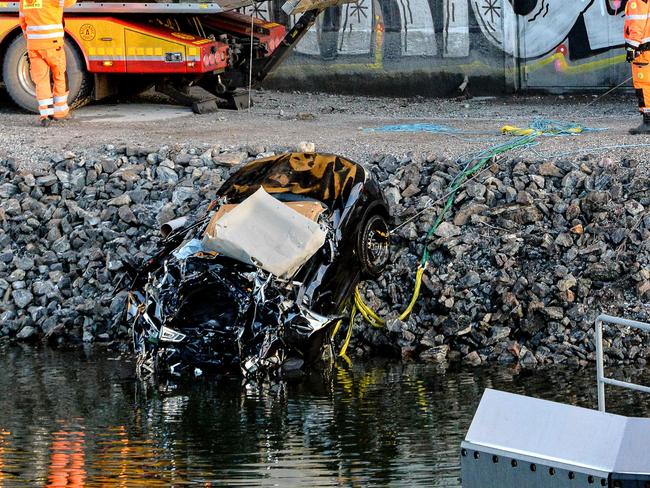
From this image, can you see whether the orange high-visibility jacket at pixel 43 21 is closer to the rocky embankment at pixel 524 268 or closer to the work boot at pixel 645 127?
→ the rocky embankment at pixel 524 268

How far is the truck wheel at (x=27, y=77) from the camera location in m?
15.7

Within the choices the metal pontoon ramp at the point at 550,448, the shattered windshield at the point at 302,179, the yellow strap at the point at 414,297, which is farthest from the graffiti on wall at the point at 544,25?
the metal pontoon ramp at the point at 550,448

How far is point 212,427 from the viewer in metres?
8.66

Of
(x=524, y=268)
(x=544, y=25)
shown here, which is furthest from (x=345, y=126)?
(x=524, y=268)

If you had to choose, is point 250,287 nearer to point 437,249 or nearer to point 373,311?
point 373,311

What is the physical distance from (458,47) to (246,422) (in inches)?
418

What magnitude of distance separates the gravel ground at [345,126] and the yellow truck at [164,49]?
422 millimetres

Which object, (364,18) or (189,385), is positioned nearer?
(189,385)

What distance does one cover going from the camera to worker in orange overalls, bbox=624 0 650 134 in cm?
1266

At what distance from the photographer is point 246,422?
8.74m

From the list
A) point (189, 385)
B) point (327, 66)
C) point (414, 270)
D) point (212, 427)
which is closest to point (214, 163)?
point (414, 270)

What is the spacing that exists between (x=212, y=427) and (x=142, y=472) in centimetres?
102

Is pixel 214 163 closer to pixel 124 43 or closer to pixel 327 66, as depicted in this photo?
pixel 124 43

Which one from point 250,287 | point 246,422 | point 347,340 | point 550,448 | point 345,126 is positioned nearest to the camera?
point 550,448
